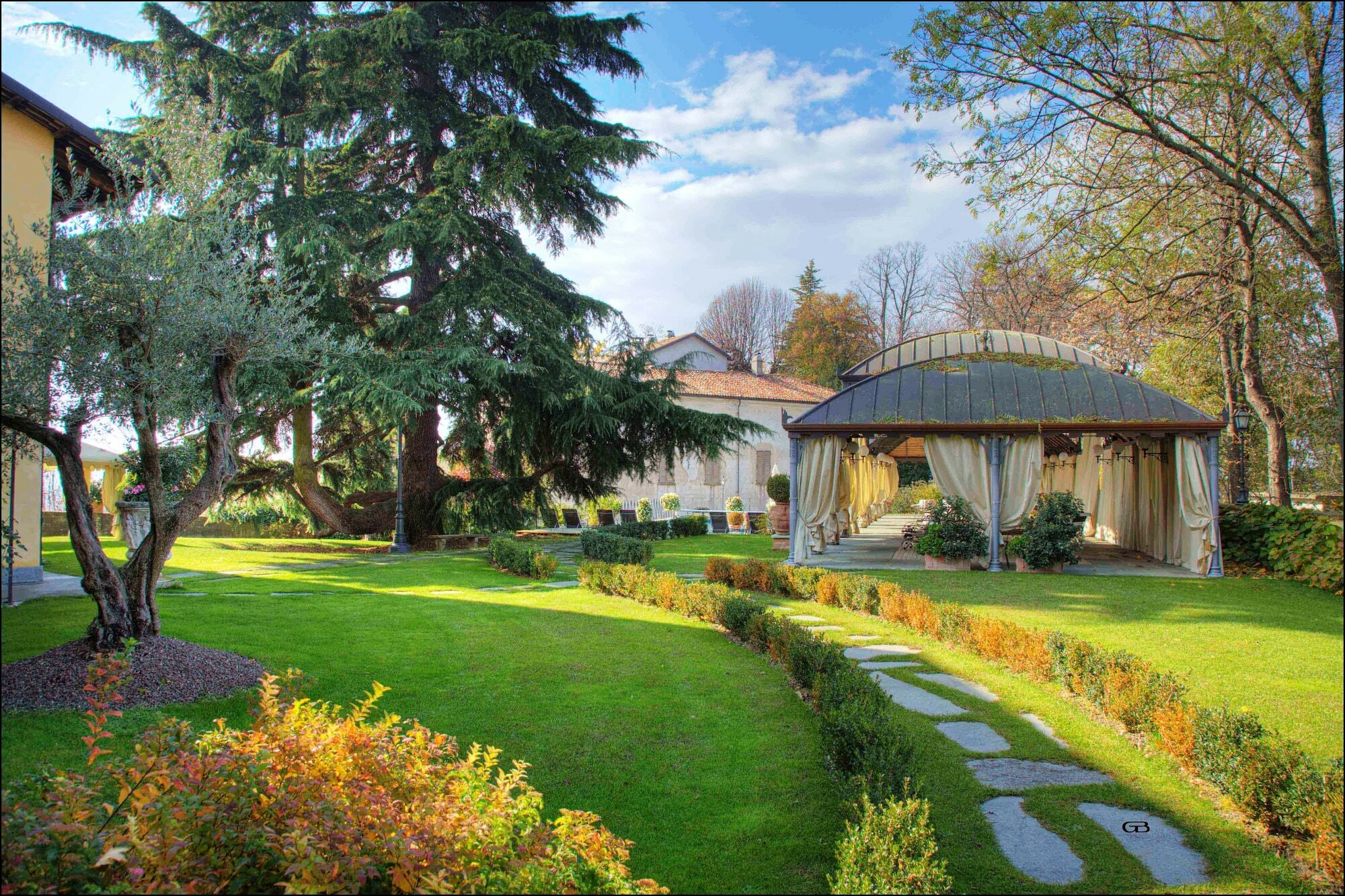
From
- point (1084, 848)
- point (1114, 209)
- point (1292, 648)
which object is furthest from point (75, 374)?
point (1114, 209)

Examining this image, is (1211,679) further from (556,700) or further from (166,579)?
(166,579)

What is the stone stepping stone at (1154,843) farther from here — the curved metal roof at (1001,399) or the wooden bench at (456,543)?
the wooden bench at (456,543)

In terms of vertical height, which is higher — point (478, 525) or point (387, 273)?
point (387, 273)

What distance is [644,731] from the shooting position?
459 centimetres

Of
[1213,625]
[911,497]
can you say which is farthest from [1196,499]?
[911,497]

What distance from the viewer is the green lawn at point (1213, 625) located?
14.5ft

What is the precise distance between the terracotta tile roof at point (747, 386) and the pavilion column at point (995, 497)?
19185 mm

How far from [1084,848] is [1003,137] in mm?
6614

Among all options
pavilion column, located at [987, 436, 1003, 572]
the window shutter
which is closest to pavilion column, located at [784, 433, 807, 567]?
pavilion column, located at [987, 436, 1003, 572]

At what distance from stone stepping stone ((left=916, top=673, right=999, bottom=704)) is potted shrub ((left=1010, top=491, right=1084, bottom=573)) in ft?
22.5

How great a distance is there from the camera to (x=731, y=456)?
3105 centimetres

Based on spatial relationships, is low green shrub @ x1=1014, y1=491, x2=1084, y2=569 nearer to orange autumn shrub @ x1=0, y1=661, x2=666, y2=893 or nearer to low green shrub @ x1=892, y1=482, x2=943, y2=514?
orange autumn shrub @ x1=0, y1=661, x2=666, y2=893

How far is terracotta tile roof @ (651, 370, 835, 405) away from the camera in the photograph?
108 feet

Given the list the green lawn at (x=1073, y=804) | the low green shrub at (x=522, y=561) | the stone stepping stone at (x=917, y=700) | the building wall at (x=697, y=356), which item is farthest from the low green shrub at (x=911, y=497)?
the green lawn at (x=1073, y=804)
